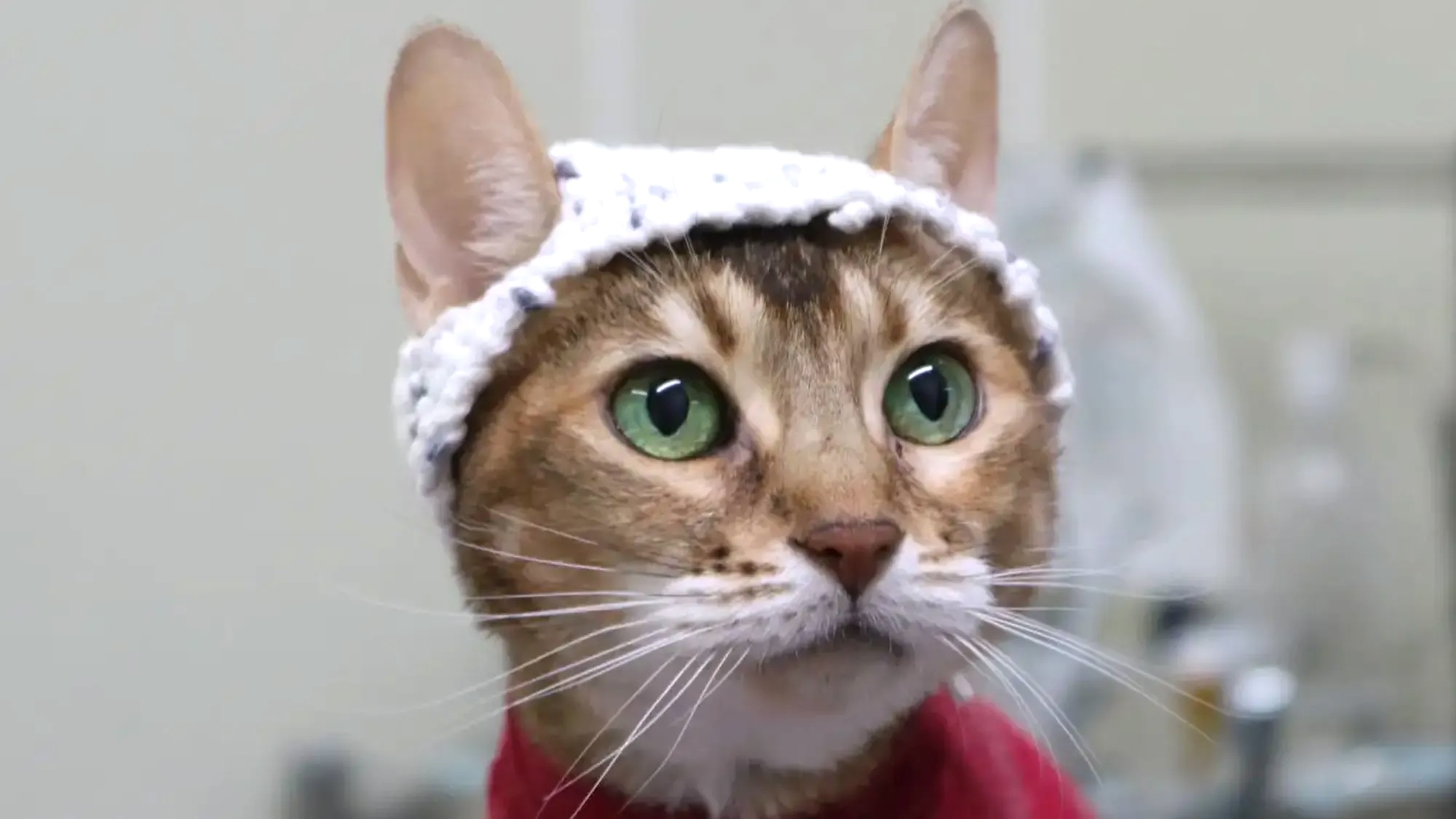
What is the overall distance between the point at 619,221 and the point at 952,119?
0.54ft

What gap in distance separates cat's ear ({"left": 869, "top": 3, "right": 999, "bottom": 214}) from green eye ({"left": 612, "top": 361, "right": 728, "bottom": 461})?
0.43ft

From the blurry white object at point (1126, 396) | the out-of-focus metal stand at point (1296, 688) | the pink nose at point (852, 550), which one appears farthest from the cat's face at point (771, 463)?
the blurry white object at point (1126, 396)

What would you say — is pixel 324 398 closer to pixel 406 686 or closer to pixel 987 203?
pixel 406 686

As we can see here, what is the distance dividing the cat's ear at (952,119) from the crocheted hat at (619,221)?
4 cm

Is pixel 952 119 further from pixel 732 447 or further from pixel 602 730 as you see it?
pixel 602 730

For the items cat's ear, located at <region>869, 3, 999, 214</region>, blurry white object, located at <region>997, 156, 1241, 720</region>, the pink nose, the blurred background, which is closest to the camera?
the pink nose

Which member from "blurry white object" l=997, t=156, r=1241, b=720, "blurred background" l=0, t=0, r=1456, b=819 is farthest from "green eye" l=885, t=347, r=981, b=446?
"blurry white object" l=997, t=156, r=1241, b=720

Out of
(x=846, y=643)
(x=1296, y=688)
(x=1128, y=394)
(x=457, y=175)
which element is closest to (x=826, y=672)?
(x=846, y=643)

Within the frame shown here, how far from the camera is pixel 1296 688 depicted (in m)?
1.43

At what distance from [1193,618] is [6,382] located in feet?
3.54

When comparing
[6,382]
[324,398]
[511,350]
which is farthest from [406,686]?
[511,350]

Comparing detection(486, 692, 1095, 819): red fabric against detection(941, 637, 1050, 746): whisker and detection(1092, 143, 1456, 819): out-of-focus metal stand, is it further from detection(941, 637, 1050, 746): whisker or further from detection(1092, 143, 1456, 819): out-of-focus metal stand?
detection(1092, 143, 1456, 819): out-of-focus metal stand

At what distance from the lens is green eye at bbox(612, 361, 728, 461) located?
1.60 feet

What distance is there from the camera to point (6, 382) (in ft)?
3.37
